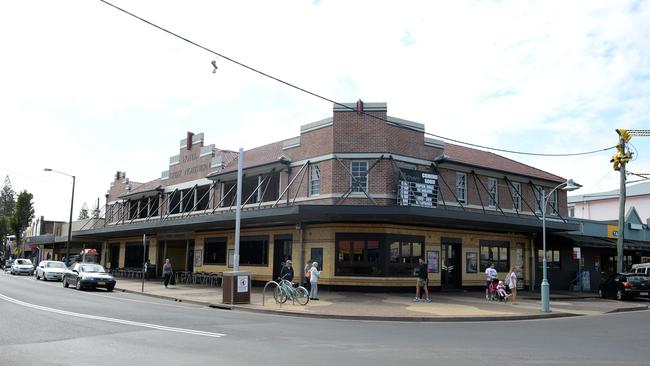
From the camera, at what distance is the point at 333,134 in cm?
2511

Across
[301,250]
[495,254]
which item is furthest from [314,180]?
[495,254]

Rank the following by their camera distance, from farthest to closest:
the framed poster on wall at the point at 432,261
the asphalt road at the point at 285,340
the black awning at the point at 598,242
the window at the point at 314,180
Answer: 1. the black awning at the point at 598,242
2. the framed poster on wall at the point at 432,261
3. the window at the point at 314,180
4. the asphalt road at the point at 285,340

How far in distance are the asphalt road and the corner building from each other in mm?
8165

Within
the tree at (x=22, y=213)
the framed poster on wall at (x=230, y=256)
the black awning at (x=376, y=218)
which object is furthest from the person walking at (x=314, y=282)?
the tree at (x=22, y=213)

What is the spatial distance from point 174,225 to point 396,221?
44.5 feet

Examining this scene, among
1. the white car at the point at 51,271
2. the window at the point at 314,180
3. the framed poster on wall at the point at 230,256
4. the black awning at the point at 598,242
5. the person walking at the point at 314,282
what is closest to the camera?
the person walking at the point at 314,282

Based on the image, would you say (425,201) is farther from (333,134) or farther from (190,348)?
(190,348)

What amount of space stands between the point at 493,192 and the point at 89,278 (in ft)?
70.0

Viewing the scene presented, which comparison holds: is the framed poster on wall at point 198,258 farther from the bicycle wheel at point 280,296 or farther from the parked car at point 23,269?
the parked car at point 23,269

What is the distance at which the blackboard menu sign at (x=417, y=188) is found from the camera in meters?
24.4

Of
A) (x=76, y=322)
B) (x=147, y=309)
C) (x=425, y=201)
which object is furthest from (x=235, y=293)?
(x=425, y=201)

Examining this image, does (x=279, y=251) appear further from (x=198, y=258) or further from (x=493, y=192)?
(x=493, y=192)

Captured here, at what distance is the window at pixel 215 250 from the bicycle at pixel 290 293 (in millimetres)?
12728

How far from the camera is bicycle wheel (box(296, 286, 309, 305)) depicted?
18984mm
